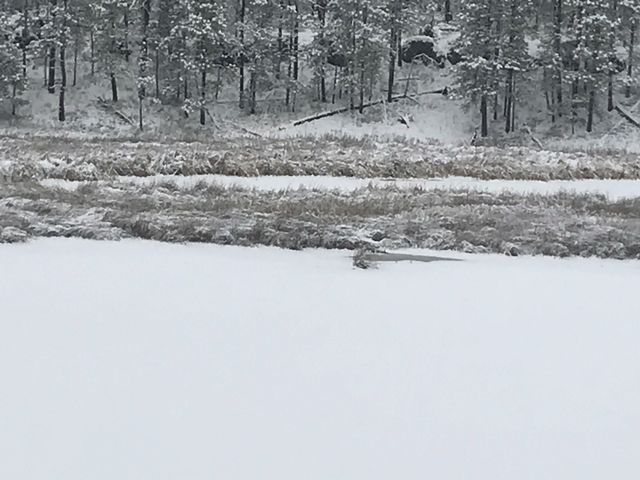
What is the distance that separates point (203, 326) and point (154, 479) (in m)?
2.11

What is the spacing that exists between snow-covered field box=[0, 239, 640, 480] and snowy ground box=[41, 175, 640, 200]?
714cm

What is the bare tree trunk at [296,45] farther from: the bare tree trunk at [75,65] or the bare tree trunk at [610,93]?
the bare tree trunk at [610,93]

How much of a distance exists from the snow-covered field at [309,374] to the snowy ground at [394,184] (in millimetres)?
7140

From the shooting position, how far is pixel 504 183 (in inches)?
652

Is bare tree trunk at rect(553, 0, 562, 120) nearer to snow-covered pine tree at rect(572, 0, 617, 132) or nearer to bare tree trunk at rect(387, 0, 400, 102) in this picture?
snow-covered pine tree at rect(572, 0, 617, 132)

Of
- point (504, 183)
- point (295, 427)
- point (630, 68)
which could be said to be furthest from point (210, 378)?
point (630, 68)

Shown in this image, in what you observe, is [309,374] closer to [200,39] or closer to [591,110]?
[200,39]

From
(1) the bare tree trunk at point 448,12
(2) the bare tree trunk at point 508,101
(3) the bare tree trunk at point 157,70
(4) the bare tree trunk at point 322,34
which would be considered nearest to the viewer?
(2) the bare tree trunk at point 508,101

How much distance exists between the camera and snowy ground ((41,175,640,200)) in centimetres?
1415

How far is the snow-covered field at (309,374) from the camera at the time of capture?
11.6 feet

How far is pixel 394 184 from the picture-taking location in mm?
15195

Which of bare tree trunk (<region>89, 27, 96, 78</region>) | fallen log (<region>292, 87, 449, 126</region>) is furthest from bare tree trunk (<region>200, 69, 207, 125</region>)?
bare tree trunk (<region>89, 27, 96, 78</region>)

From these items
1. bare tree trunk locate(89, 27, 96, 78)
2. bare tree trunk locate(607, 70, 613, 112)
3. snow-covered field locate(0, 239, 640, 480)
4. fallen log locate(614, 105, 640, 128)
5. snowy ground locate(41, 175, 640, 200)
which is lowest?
snow-covered field locate(0, 239, 640, 480)

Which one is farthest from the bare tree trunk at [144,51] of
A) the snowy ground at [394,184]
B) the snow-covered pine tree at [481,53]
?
the snowy ground at [394,184]
